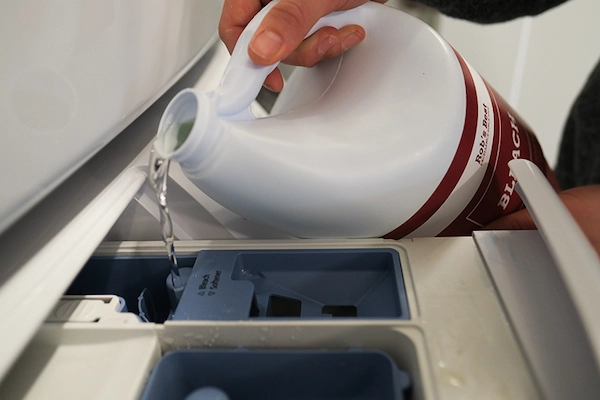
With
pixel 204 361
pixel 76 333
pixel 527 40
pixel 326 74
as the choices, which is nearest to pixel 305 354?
pixel 204 361

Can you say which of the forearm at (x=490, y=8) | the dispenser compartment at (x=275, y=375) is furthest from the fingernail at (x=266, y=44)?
the forearm at (x=490, y=8)

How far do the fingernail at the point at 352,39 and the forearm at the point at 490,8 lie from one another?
0.23m

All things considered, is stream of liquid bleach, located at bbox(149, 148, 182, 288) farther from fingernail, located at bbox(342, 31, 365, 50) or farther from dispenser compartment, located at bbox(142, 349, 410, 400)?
fingernail, located at bbox(342, 31, 365, 50)

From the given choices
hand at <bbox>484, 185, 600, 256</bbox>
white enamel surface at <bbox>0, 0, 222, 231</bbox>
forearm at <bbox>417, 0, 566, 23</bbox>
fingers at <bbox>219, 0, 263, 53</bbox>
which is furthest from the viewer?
forearm at <bbox>417, 0, 566, 23</bbox>

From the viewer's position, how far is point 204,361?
340 millimetres

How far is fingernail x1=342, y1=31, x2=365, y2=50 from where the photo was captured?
0.47 meters

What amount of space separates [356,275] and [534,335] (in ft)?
0.53

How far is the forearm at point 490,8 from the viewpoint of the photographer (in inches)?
24.0

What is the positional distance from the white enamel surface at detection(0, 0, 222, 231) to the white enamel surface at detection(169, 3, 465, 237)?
10 cm

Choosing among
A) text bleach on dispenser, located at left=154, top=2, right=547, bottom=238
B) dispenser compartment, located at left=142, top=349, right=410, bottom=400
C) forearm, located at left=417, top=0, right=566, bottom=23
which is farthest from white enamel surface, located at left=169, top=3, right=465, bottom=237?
forearm, located at left=417, top=0, right=566, bottom=23

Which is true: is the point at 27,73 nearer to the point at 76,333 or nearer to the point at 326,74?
the point at 76,333

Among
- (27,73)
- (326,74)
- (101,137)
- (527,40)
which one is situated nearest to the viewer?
(27,73)

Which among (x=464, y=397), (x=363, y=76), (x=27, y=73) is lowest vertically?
(x=464, y=397)

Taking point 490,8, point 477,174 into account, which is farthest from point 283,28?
point 490,8
